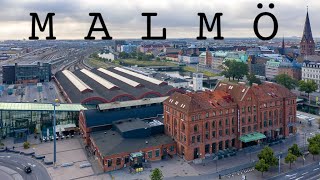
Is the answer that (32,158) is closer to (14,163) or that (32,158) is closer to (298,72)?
(14,163)

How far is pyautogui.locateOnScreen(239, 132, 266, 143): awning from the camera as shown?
61.8m

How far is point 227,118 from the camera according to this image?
62031mm

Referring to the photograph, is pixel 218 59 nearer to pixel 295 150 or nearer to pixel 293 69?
pixel 293 69

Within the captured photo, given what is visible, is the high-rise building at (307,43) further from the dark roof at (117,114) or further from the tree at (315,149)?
the tree at (315,149)

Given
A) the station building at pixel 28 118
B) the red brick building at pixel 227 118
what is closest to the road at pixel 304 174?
the red brick building at pixel 227 118

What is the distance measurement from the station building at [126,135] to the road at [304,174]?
20.3 metres

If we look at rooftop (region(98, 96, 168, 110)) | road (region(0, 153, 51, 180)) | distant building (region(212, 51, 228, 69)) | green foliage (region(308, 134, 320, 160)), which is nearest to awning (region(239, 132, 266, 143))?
green foliage (region(308, 134, 320, 160))

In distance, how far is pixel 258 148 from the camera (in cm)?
6322

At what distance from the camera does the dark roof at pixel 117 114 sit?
66.0 metres

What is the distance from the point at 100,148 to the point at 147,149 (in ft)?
27.3

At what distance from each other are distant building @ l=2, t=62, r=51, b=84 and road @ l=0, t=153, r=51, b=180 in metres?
89.7

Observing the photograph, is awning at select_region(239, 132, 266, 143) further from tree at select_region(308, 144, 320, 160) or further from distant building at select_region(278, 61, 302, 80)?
distant building at select_region(278, 61, 302, 80)

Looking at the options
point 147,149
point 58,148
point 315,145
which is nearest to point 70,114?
point 58,148

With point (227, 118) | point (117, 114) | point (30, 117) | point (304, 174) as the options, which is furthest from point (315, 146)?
point (30, 117)
